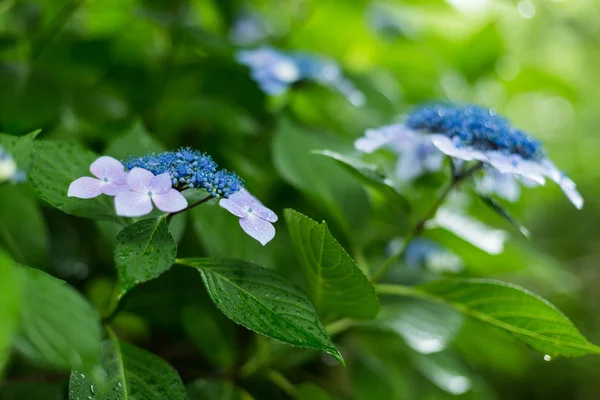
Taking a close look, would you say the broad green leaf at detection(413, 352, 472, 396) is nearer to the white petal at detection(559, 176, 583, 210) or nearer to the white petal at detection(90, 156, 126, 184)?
the white petal at detection(559, 176, 583, 210)

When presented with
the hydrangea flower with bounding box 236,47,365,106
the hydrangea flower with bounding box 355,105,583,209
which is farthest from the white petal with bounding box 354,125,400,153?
the hydrangea flower with bounding box 236,47,365,106

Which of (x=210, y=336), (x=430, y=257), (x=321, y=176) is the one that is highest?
(x=321, y=176)

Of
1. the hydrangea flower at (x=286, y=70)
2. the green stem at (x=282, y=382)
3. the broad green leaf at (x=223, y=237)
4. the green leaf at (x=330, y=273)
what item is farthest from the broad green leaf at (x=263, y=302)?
the hydrangea flower at (x=286, y=70)

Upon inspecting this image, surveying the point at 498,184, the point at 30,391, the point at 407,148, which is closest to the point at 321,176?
the point at 407,148

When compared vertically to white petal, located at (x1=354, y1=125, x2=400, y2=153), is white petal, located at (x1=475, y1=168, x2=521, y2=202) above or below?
below

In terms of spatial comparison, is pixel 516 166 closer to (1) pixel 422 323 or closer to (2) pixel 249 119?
(1) pixel 422 323

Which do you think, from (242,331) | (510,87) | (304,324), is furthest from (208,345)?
(510,87)
